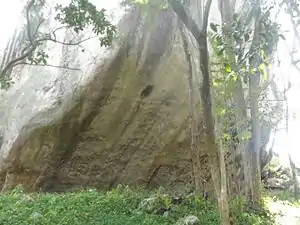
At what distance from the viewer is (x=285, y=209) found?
31.9ft

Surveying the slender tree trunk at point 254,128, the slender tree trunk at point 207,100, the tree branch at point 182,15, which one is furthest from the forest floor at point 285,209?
the tree branch at point 182,15

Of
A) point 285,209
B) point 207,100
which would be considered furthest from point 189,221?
point 285,209

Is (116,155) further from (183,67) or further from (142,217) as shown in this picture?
(142,217)

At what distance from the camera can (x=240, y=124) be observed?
312 inches

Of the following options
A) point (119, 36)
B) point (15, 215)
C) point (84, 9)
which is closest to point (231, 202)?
point (15, 215)

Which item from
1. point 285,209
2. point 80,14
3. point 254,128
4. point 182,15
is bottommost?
point 285,209

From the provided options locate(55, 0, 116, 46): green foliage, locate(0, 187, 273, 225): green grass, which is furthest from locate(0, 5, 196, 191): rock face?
locate(55, 0, 116, 46): green foliage

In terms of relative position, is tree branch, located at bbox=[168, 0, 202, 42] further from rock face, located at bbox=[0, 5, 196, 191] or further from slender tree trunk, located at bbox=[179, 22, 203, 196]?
rock face, located at bbox=[0, 5, 196, 191]

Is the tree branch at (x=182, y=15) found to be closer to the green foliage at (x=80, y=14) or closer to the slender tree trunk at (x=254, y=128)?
the green foliage at (x=80, y=14)

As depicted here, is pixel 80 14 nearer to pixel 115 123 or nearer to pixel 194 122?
pixel 194 122

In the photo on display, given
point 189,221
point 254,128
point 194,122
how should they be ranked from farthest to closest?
point 194,122
point 254,128
point 189,221

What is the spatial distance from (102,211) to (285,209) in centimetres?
461

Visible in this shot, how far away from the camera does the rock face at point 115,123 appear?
33.7ft

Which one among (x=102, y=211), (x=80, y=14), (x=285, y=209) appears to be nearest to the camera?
(x=80, y=14)
